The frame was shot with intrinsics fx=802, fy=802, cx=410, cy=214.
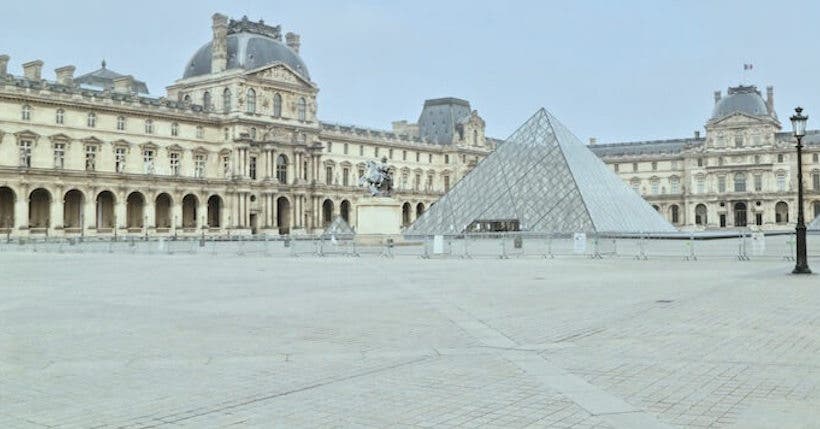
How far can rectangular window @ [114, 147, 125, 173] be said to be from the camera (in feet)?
200

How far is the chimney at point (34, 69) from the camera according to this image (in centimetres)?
5862

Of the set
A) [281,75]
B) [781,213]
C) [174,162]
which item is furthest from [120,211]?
[781,213]

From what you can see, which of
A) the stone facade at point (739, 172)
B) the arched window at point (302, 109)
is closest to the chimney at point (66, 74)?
the arched window at point (302, 109)

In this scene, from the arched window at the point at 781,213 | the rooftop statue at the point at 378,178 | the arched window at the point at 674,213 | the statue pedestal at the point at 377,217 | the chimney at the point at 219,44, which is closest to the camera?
the statue pedestal at the point at 377,217

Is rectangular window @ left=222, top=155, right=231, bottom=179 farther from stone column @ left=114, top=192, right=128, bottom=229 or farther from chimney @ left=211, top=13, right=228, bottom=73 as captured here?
stone column @ left=114, top=192, right=128, bottom=229

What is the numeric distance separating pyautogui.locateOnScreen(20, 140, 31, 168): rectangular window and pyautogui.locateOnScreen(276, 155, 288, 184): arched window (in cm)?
2177

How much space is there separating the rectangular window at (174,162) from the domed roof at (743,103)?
62.7 m

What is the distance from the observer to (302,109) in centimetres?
7369

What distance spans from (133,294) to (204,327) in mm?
5073

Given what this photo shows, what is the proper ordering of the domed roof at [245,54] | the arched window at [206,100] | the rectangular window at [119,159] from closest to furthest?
the rectangular window at [119,159]
the domed roof at [245,54]
the arched window at [206,100]

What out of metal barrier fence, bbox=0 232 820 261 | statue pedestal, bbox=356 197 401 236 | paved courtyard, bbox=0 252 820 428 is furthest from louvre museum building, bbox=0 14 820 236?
paved courtyard, bbox=0 252 820 428

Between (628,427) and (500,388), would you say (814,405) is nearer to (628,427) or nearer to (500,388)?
(628,427)

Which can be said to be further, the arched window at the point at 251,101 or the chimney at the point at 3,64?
the arched window at the point at 251,101

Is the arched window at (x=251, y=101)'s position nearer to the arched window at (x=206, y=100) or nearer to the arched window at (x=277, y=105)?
the arched window at (x=277, y=105)
